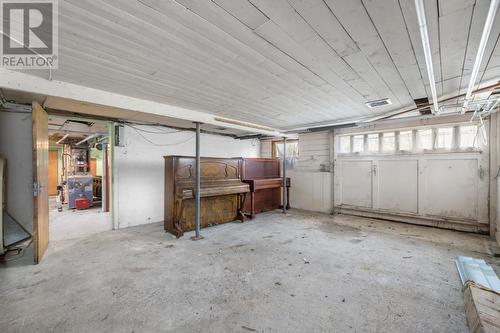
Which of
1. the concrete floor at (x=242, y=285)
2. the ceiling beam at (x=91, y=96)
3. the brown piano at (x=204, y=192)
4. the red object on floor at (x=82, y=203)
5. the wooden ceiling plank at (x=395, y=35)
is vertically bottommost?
the concrete floor at (x=242, y=285)

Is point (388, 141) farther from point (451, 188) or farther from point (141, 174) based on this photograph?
point (141, 174)

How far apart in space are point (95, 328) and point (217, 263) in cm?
137

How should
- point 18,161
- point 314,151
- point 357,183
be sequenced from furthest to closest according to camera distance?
1. point 314,151
2. point 357,183
3. point 18,161

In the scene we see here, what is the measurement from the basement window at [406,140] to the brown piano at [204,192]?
11.9ft

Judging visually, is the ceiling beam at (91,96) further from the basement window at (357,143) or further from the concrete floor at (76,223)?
the basement window at (357,143)

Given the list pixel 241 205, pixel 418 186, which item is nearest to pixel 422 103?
pixel 418 186

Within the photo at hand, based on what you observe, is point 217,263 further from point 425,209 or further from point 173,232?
point 425,209

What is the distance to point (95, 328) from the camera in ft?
5.44

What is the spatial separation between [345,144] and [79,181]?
7735 mm

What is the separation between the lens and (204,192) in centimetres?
404

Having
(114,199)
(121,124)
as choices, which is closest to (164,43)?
(121,124)

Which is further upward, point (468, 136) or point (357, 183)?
point (468, 136)

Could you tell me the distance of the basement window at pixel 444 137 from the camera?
14.3ft

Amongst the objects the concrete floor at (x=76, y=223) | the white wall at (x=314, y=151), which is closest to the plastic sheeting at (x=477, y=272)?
the white wall at (x=314, y=151)
